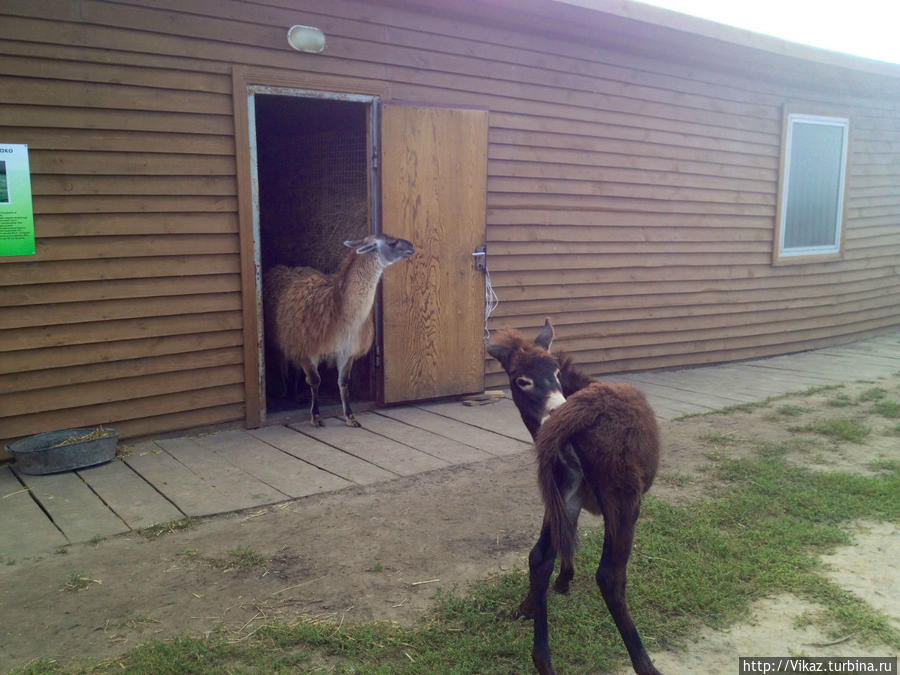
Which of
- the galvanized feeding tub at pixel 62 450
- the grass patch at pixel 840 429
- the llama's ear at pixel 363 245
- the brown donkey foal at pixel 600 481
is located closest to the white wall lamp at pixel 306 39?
the llama's ear at pixel 363 245

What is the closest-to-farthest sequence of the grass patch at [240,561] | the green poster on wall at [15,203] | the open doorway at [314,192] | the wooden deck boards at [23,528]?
the grass patch at [240,561], the wooden deck boards at [23,528], the green poster on wall at [15,203], the open doorway at [314,192]

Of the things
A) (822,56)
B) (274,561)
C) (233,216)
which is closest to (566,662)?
(274,561)

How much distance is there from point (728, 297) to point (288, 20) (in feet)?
19.5

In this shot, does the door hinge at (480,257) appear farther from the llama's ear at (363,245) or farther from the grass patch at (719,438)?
the grass patch at (719,438)

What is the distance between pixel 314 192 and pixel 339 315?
195 cm

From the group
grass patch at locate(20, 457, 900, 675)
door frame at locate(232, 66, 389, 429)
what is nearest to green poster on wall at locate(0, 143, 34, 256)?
door frame at locate(232, 66, 389, 429)

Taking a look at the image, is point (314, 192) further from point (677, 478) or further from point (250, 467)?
point (677, 478)

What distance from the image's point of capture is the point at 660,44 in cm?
738

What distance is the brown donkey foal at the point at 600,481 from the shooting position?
98.0 inches

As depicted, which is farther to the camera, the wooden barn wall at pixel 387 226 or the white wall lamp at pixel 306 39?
the white wall lamp at pixel 306 39

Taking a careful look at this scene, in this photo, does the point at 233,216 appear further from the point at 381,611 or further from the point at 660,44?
the point at 660,44

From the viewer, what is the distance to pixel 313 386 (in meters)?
5.75

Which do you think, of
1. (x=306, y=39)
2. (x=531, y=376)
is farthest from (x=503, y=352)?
(x=306, y=39)

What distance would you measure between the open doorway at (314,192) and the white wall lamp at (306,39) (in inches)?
13.5
